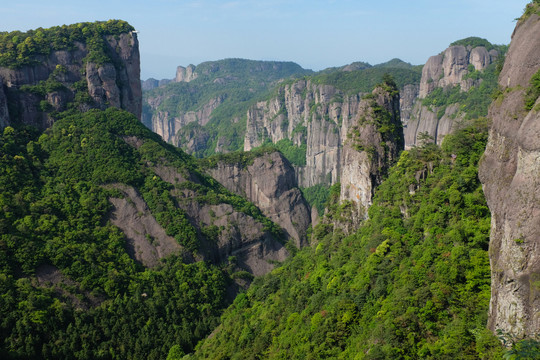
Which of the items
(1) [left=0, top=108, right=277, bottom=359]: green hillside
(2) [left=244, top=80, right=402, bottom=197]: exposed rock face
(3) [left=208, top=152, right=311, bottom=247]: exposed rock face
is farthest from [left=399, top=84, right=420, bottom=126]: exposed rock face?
(1) [left=0, top=108, right=277, bottom=359]: green hillside

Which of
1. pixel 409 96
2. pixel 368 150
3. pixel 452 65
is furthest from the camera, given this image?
pixel 409 96

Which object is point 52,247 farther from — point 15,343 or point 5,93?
point 5,93

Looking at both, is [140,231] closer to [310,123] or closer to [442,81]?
[310,123]

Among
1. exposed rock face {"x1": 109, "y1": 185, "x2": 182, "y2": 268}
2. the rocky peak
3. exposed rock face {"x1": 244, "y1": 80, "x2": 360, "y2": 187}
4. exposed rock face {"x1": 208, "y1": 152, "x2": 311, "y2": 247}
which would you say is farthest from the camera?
exposed rock face {"x1": 244, "y1": 80, "x2": 360, "y2": 187}

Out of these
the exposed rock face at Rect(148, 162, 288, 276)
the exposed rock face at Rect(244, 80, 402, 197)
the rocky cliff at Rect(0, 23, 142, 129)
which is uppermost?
the rocky cliff at Rect(0, 23, 142, 129)

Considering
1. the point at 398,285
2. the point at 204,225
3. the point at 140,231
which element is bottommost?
the point at 204,225

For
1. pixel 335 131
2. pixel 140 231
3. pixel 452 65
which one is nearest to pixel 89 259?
pixel 140 231

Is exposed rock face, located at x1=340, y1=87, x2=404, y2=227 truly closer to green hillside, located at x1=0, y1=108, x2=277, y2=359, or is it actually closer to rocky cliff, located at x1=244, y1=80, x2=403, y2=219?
rocky cliff, located at x1=244, y1=80, x2=403, y2=219
